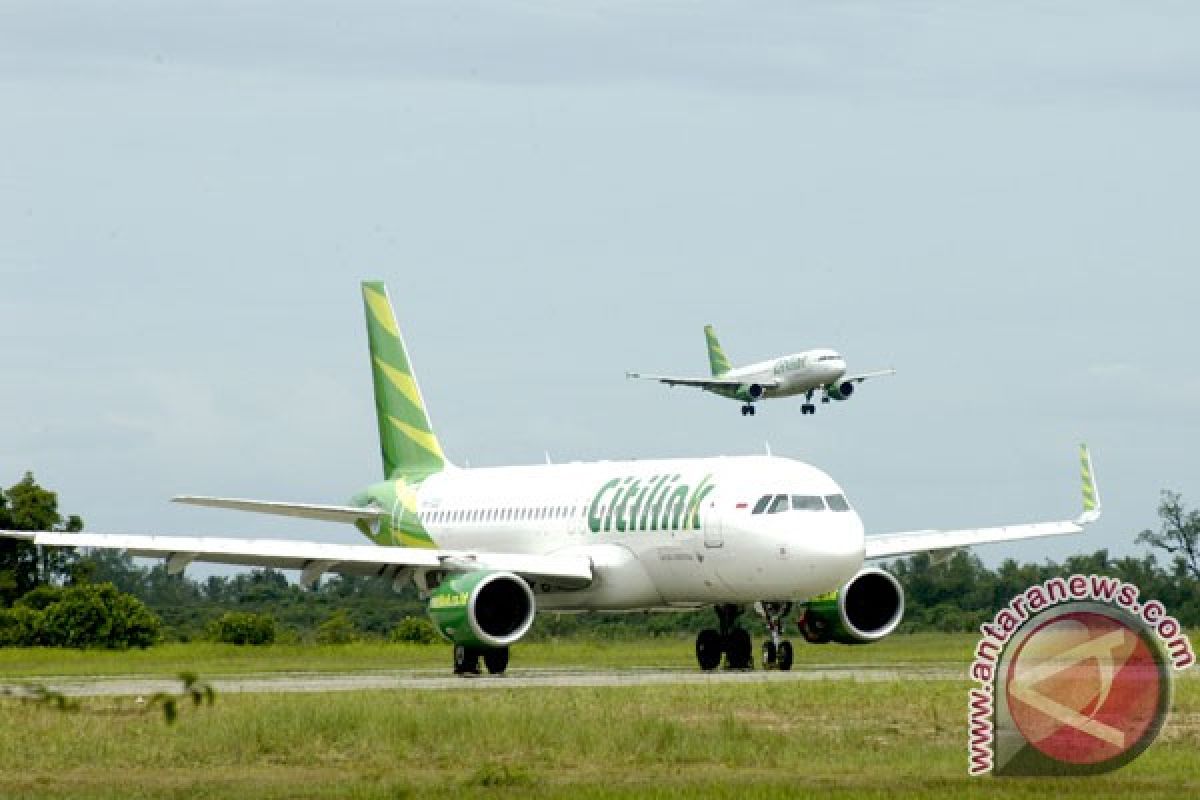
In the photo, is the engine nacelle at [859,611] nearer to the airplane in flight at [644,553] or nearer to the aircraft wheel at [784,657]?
the airplane in flight at [644,553]

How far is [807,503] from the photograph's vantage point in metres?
42.2

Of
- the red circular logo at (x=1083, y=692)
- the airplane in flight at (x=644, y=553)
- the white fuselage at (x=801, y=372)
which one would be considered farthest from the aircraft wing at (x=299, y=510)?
the white fuselage at (x=801, y=372)

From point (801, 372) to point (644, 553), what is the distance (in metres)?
59.2

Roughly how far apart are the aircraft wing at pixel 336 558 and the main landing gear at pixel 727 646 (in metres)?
2.39

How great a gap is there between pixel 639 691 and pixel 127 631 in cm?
3091

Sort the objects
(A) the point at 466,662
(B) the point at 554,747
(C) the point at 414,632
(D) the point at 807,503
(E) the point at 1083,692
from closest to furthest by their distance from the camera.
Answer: (B) the point at 554,747 → (E) the point at 1083,692 → (D) the point at 807,503 → (A) the point at 466,662 → (C) the point at 414,632

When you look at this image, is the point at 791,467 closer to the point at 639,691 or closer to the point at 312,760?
the point at 639,691

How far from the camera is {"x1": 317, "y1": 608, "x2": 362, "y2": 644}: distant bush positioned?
64500 millimetres

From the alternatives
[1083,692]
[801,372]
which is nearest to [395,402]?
[1083,692]

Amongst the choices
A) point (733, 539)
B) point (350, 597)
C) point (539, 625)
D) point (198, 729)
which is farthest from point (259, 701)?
point (350, 597)

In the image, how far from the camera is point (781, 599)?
139 feet

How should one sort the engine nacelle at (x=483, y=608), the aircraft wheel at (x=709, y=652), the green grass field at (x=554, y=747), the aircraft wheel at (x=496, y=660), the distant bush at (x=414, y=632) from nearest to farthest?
the green grass field at (x=554, y=747) → the engine nacelle at (x=483, y=608) → the aircraft wheel at (x=496, y=660) → the aircraft wheel at (x=709, y=652) → the distant bush at (x=414, y=632)

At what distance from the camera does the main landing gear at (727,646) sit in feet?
147

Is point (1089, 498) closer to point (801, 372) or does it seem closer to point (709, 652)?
point (709, 652)
